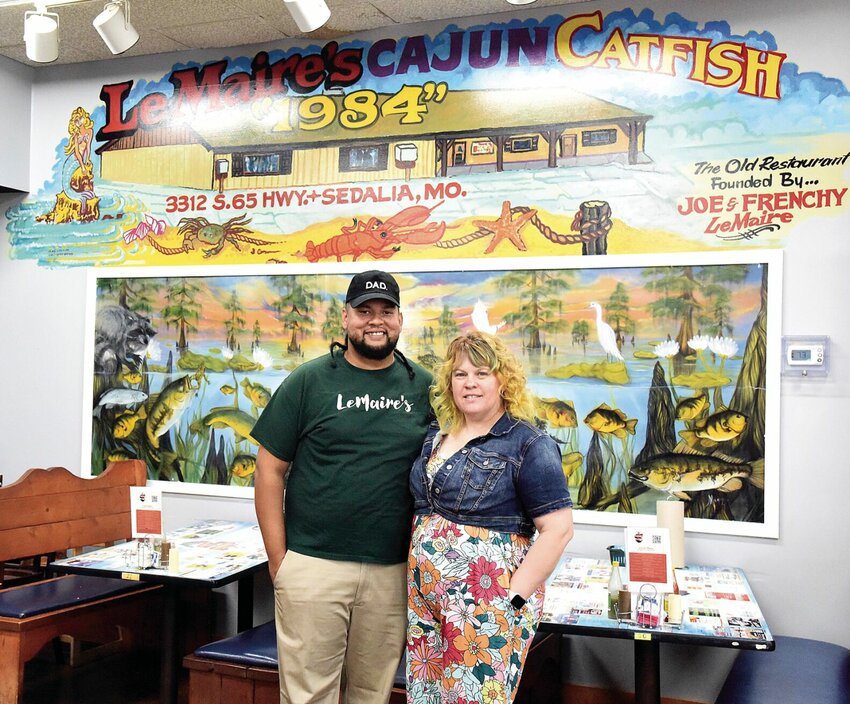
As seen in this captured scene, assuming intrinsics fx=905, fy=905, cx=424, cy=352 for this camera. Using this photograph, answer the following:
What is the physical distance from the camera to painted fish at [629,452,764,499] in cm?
388

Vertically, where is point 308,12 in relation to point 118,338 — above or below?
above

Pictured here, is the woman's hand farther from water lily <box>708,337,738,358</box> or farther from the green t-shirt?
water lily <box>708,337,738,358</box>

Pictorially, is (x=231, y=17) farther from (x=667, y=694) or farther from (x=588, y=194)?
(x=667, y=694)

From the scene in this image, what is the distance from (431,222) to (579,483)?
1434mm

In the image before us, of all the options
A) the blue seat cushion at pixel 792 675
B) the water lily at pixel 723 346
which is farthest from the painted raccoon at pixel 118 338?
the blue seat cushion at pixel 792 675

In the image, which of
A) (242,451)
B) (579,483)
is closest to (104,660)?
(242,451)

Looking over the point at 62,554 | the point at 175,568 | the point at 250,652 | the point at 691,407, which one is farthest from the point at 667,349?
the point at 62,554

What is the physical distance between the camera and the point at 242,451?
4742mm

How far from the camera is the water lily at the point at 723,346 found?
3.89 m

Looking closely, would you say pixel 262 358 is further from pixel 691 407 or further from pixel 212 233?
pixel 691 407

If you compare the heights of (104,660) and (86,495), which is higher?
(86,495)

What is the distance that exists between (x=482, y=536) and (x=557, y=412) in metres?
1.72

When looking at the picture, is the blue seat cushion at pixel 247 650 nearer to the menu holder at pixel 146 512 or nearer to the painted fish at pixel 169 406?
the menu holder at pixel 146 512

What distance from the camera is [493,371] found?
2.66 m
